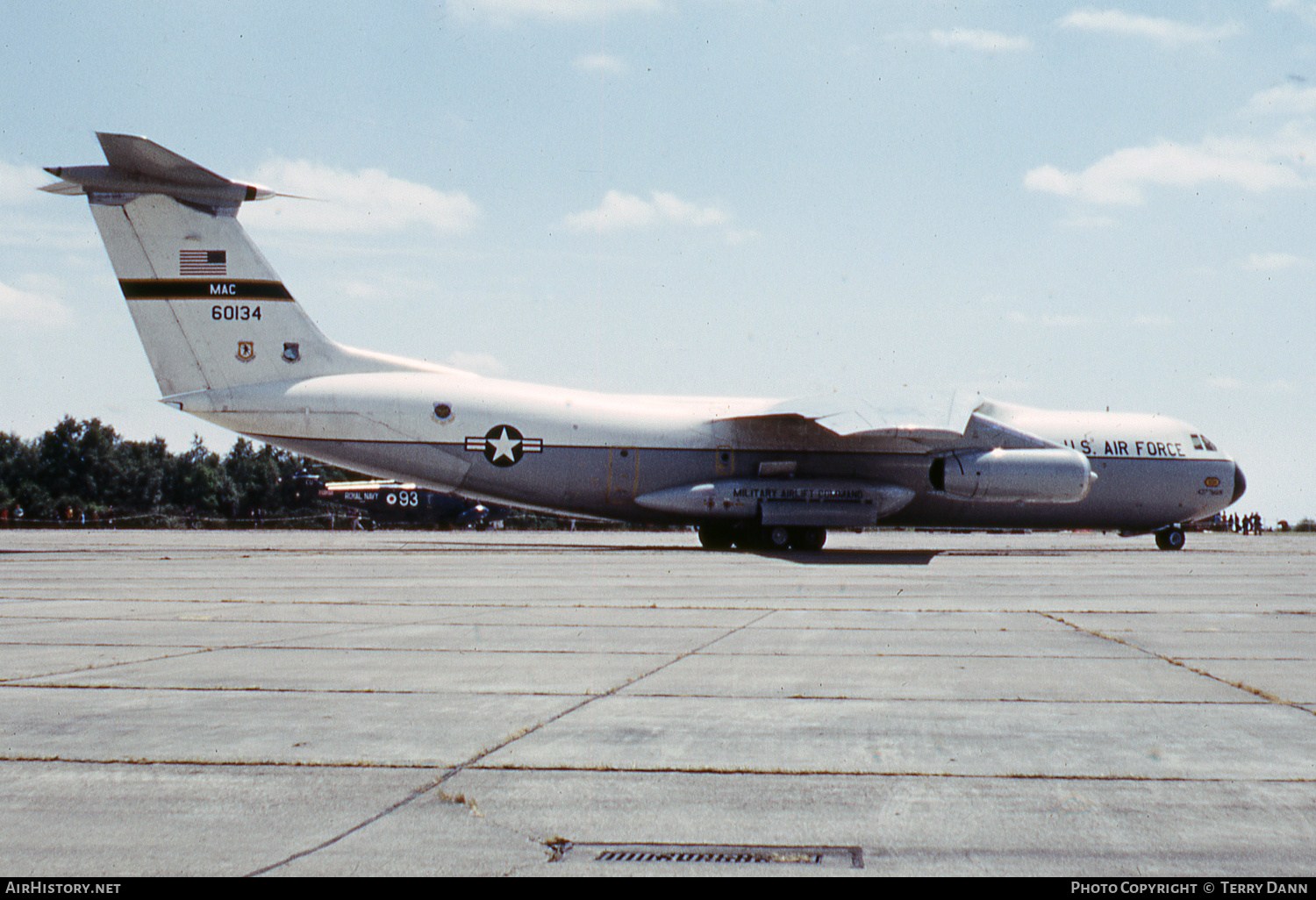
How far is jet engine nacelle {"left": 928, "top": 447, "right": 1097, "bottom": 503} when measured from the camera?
23.3 m

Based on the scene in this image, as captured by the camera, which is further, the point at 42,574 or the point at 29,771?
the point at 42,574

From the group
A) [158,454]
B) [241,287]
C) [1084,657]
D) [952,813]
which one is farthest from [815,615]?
[158,454]

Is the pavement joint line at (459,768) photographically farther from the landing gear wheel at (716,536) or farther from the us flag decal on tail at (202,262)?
the landing gear wheel at (716,536)

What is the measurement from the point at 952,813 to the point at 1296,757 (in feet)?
6.37

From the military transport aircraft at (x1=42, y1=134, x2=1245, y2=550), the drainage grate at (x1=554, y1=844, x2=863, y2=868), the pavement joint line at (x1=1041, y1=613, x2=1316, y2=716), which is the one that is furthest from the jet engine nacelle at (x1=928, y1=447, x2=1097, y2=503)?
the drainage grate at (x1=554, y1=844, x2=863, y2=868)

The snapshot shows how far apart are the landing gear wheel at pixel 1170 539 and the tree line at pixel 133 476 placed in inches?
3204

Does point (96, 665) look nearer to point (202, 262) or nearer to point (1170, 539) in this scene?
point (202, 262)

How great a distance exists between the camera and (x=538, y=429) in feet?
77.3

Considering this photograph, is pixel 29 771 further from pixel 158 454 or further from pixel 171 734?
pixel 158 454

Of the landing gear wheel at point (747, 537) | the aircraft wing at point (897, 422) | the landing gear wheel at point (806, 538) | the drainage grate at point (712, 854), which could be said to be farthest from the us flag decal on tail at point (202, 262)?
the drainage grate at point (712, 854)

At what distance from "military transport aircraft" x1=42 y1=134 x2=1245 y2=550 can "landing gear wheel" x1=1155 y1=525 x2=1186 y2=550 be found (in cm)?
298

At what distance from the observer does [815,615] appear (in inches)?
414

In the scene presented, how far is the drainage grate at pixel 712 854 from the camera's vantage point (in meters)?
3.27

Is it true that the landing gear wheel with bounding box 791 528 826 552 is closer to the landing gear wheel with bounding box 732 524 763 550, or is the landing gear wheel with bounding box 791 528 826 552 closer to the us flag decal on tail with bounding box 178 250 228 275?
the landing gear wheel with bounding box 732 524 763 550
